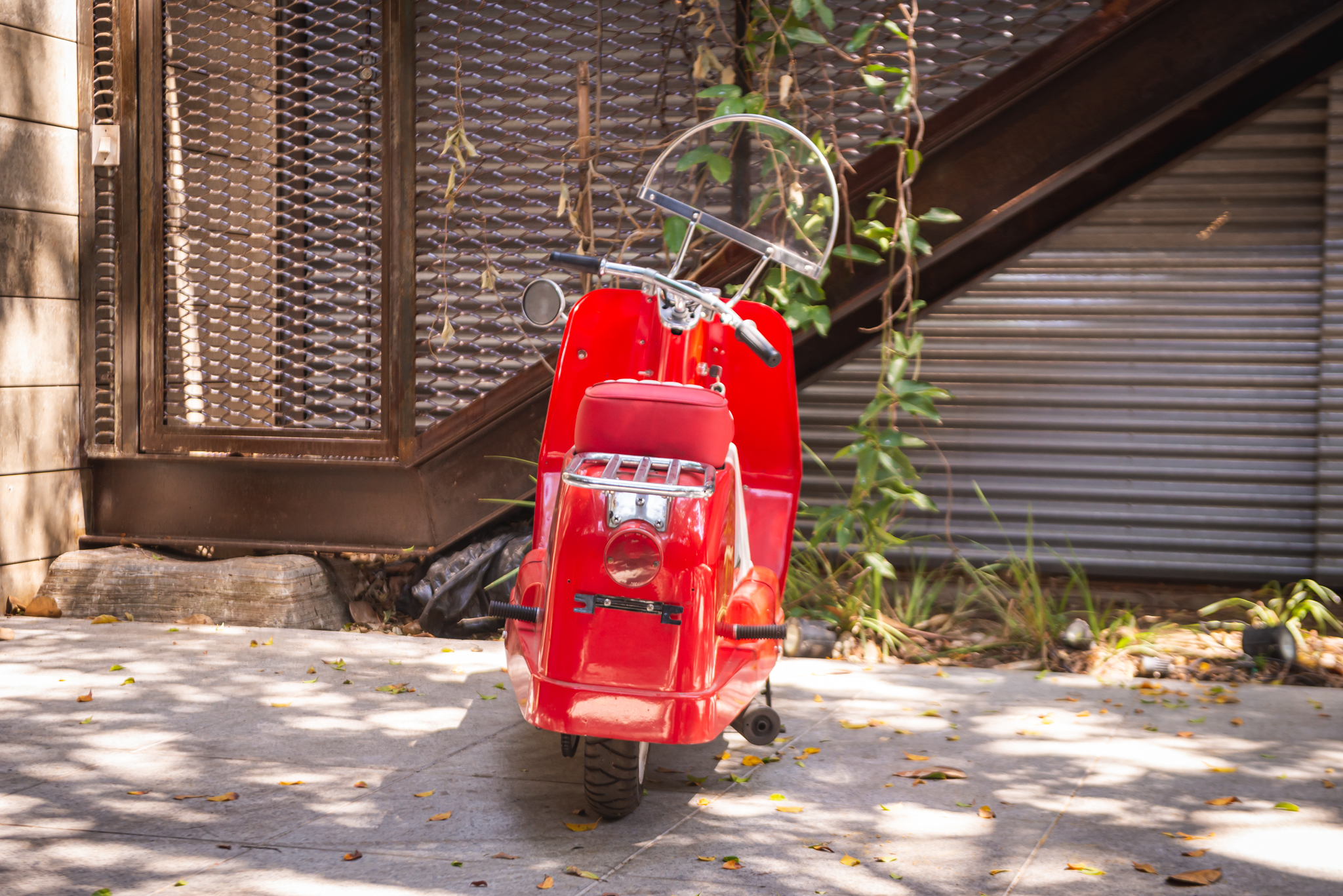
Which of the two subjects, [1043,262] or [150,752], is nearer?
[150,752]

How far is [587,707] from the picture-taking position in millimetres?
2338

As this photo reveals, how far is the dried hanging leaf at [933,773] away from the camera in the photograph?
9.81ft

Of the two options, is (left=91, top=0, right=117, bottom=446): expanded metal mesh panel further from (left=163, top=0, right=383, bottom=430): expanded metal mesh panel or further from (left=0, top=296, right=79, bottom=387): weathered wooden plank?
(left=163, top=0, right=383, bottom=430): expanded metal mesh panel

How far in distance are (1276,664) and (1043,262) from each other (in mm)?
2197

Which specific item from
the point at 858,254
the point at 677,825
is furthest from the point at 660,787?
the point at 858,254

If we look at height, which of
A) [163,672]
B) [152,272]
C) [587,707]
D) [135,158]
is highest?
[135,158]

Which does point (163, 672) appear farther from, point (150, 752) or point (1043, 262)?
point (1043, 262)

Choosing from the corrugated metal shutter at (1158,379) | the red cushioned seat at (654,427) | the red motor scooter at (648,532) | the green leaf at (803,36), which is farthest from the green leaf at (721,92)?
the red cushioned seat at (654,427)

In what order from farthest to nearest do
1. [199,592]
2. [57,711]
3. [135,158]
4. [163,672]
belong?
1. [135,158]
2. [199,592]
3. [163,672]
4. [57,711]

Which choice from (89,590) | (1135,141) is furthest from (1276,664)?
(89,590)

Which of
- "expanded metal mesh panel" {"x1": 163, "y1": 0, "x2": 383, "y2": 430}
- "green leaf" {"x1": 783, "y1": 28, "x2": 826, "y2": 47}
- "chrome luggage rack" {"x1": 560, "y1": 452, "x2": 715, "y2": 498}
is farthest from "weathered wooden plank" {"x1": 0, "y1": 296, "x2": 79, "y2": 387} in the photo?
"chrome luggage rack" {"x1": 560, "y1": 452, "x2": 715, "y2": 498}

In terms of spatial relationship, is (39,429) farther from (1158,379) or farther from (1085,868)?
(1158,379)

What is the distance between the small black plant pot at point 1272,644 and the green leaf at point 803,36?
2946 mm

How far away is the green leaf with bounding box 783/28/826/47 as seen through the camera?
177 inches
